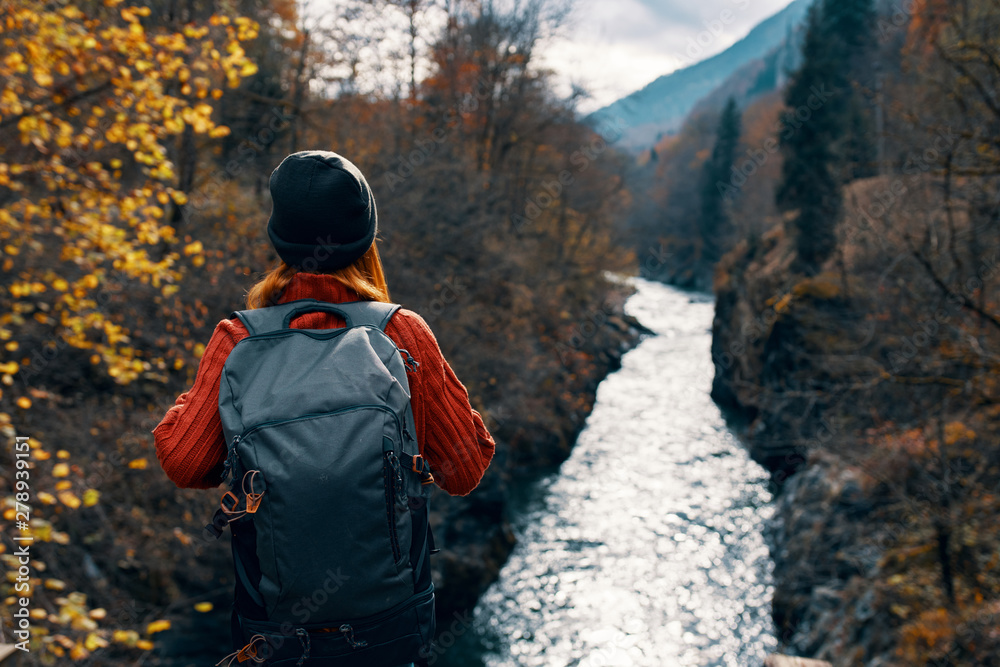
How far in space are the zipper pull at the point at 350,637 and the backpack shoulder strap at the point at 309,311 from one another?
0.66 metres

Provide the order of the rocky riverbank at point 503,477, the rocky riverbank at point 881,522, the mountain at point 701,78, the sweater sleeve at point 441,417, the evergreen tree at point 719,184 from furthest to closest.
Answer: the mountain at point 701,78 < the evergreen tree at point 719,184 < the rocky riverbank at point 503,477 < the rocky riverbank at point 881,522 < the sweater sleeve at point 441,417

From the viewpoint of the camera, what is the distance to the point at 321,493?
3.94 feet

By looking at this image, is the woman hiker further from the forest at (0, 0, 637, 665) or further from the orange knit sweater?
the forest at (0, 0, 637, 665)

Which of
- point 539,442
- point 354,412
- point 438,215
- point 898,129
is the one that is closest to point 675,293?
point 539,442

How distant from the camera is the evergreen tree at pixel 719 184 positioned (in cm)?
4462

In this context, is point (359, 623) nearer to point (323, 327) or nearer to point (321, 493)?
point (321, 493)

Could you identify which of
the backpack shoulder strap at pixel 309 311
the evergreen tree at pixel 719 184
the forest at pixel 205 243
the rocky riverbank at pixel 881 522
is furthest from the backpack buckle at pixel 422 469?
the evergreen tree at pixel 719 184

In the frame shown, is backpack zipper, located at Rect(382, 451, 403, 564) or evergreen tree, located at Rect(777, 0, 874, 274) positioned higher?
evergreen tree, located at Rect(777, 0, 874, 274)

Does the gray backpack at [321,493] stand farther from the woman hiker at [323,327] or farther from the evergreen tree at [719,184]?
the evergreen tree at [719,184]

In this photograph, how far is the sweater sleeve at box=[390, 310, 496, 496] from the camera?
1.44 m

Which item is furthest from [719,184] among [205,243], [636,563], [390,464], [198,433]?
[198,433]

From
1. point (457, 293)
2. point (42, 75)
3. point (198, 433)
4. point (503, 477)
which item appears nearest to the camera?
point (198, 433)

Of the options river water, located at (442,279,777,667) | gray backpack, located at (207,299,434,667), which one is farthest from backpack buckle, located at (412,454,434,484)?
river water, located at (442,279,777,667)

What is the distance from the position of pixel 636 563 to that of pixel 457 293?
6271 mm
